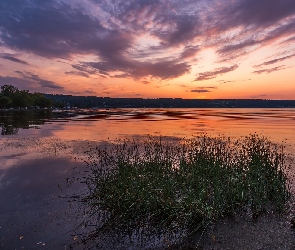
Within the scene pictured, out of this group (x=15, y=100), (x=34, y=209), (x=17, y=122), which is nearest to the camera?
(x=34, y=209)

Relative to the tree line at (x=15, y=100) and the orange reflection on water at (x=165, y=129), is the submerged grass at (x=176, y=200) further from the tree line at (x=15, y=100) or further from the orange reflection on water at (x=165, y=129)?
the tree line at (x=15, y=100)

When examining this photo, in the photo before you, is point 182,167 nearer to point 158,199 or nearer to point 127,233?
point 158,199


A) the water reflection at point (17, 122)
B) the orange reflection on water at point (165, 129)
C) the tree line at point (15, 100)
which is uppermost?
the tree line at point (15, 100)

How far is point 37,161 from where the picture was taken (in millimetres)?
21672

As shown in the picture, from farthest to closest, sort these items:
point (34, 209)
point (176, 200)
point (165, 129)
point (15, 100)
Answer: point (15, 100), point (165, 129), point (34, 209), point (176, 200)

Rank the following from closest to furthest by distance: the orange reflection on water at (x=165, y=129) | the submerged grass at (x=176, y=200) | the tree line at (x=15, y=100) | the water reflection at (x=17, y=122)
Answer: the submerged grass at (x=176, y=200)
the orange reflection on water at (x=165, y=129)
the water reflection at (x=17, y=122)
the tree line at (x=15, y=100)

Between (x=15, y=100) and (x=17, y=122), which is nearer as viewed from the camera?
(x=17, y=122)

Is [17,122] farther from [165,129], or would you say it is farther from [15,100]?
[15,100]

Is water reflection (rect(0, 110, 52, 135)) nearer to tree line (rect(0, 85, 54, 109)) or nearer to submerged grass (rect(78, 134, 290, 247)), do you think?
submerged grass (rect(78, 134, 290, 247))

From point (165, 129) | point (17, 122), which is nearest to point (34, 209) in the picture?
point (165, 129)

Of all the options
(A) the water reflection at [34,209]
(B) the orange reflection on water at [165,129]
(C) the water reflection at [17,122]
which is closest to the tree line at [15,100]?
(C) the water reflection at [17,122]

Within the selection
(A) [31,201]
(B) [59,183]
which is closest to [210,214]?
(A) [31,201]

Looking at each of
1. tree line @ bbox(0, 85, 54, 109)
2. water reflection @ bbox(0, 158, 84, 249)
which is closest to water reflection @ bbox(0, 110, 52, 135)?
water reflection @ bbox(0, 158, 84, 249)

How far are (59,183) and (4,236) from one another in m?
6.50
